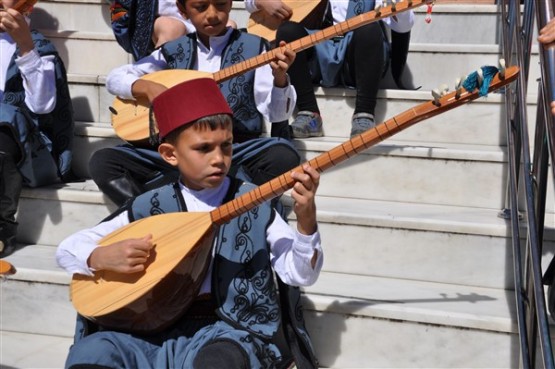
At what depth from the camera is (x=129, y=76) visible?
357cm

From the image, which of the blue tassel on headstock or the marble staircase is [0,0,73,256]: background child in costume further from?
the blue tassel on headstock

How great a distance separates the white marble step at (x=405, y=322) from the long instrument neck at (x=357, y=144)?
524mm

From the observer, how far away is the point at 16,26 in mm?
3486

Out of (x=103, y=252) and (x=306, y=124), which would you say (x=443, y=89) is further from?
(x=306, y=124)

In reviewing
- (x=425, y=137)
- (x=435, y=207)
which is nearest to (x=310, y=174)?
(x=435, y=207)

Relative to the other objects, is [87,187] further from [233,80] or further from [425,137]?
[425,137]

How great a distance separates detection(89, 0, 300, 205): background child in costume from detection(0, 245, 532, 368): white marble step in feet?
1.31

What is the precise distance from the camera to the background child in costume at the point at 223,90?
3.24m

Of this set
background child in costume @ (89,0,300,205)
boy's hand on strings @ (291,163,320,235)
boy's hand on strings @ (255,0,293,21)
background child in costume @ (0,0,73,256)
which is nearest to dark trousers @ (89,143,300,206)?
background child in costume @ (89,0,300,205)

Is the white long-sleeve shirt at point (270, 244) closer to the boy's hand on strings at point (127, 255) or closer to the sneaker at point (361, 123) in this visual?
the boy's hand on strings at point (127, 255)

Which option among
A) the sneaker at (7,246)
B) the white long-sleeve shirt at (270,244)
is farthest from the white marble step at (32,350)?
the white long-sleeve shirt at (270,244)

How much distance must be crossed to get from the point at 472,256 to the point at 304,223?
0.81 m

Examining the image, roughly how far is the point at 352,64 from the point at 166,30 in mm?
746

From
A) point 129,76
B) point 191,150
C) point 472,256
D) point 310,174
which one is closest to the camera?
point 310,174
